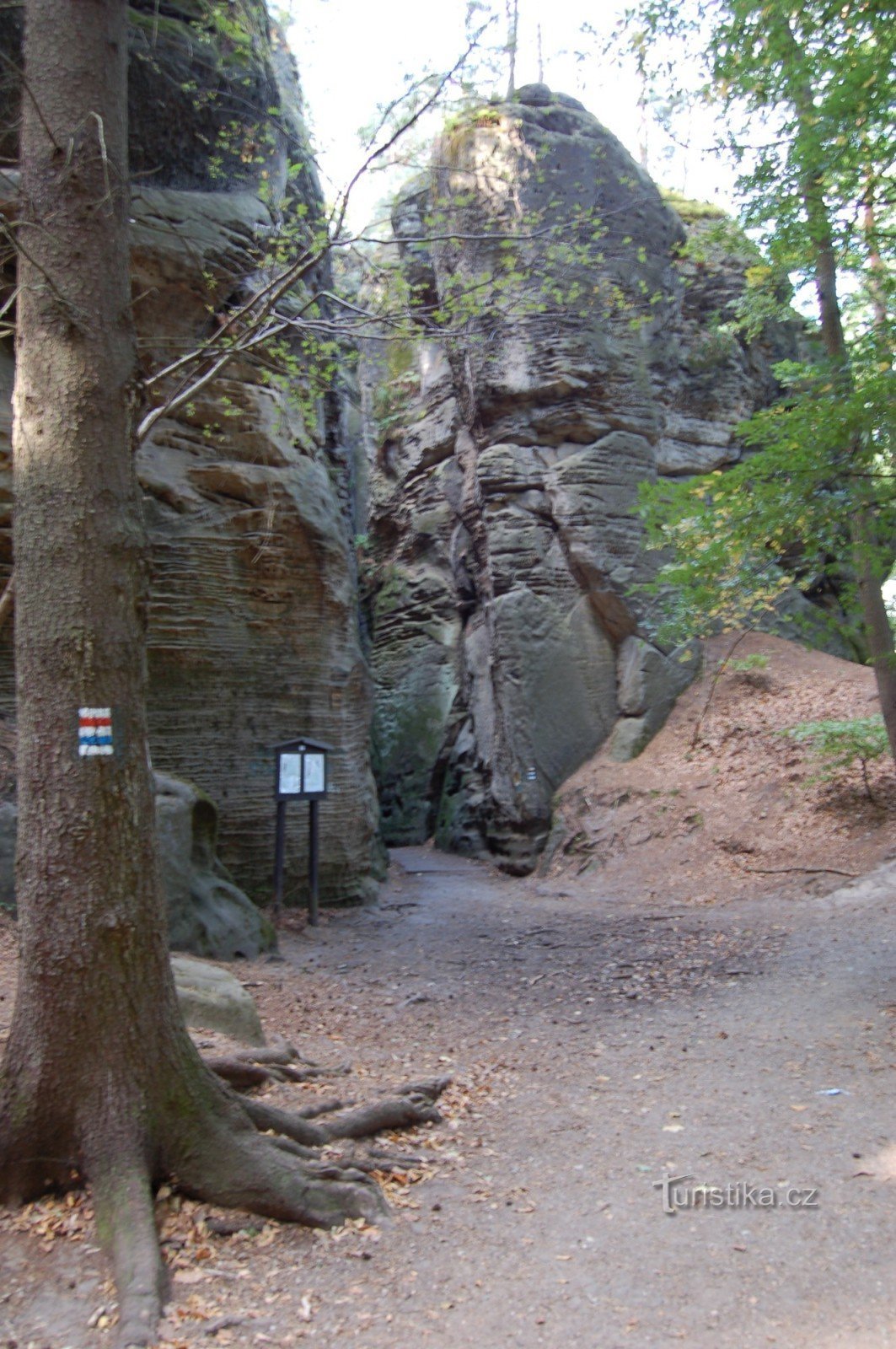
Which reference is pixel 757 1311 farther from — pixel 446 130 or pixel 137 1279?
pixel 446 130

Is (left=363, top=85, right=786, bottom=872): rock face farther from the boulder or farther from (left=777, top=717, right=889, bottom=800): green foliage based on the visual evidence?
the boulder

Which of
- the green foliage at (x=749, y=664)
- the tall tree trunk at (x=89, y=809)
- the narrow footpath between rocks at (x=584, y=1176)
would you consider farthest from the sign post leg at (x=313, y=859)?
the green foliage at (x=749, y=664)

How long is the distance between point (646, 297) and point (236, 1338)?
20.7 metres

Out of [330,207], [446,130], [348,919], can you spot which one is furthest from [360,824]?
[446,130]

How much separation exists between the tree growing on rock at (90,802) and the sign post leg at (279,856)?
6.57m

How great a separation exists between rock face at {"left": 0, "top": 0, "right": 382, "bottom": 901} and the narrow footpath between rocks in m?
3.24

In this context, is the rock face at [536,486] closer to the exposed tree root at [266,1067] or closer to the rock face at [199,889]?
the rock face at [199,889]

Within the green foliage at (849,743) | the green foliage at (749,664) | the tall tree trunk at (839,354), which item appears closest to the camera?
the tall tree trunk at (839,354)

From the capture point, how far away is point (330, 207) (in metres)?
6.12

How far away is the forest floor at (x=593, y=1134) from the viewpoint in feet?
10.6

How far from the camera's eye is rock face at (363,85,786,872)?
58.5 ft

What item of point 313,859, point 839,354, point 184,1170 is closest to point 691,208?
point 839,354

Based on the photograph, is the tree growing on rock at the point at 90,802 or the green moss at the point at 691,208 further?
the green moss at the point at 691,208

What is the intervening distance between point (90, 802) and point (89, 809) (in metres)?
0.03
